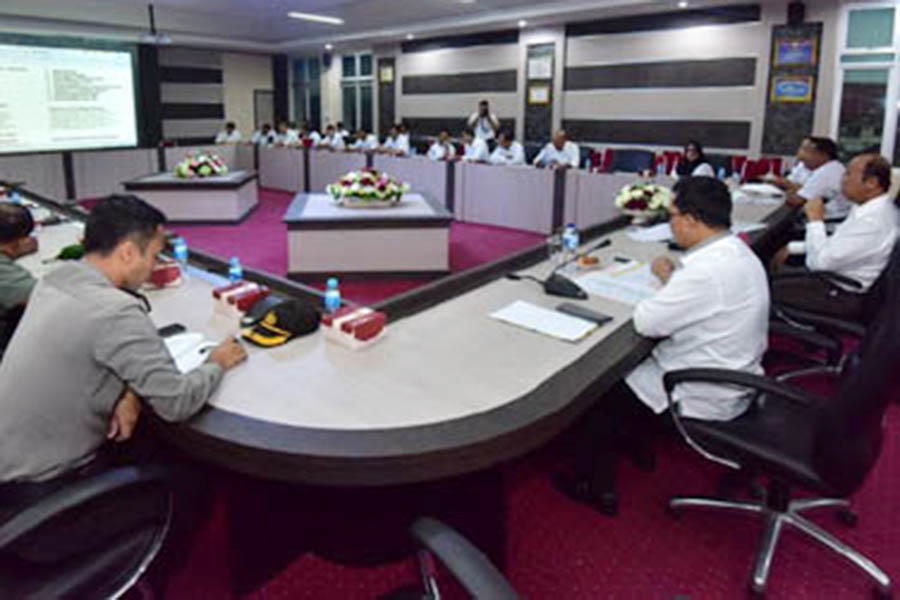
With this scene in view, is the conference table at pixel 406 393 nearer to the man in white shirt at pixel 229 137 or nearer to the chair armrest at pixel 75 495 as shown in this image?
the chair armrest at pixel 75 495

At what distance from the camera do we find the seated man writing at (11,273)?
225cm

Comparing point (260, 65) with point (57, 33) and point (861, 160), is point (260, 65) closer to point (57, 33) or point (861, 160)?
point (57, 33)

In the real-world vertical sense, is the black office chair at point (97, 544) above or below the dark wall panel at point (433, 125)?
below

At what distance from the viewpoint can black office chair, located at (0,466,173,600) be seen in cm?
123

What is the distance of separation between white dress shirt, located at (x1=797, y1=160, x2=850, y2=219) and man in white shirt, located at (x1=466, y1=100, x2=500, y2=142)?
6283 mm

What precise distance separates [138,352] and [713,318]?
1.61 metres

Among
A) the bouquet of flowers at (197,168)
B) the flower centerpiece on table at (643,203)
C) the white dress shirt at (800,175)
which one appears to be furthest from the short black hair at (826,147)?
the bouquet of flowers at (197,168)

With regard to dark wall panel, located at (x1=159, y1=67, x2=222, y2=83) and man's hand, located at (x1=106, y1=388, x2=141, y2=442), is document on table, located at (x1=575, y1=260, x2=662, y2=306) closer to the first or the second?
man's hand, located at (x1=106, y1=388, x2=141, y2=442)

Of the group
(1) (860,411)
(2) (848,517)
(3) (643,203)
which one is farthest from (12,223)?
(3) (643,203)

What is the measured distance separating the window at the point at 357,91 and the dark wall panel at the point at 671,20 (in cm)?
502

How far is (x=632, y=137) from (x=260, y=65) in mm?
9146

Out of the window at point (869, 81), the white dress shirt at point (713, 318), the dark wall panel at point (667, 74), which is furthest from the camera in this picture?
the dark wall panel at point (667, 74)

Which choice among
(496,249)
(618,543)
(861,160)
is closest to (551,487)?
(618,543)

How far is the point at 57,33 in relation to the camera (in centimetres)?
1098
